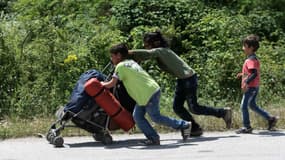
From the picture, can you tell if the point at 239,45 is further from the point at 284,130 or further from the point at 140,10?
the point at 284,130

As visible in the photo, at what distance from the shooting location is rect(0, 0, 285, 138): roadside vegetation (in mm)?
11750

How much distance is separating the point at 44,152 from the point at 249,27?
32.9 ft

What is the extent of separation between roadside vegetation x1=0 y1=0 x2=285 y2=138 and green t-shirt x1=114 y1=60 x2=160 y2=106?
4.82 feet

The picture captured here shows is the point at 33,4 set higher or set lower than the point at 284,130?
higher

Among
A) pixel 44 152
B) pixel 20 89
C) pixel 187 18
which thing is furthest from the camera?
pixel 187 18

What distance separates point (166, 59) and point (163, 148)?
131cm

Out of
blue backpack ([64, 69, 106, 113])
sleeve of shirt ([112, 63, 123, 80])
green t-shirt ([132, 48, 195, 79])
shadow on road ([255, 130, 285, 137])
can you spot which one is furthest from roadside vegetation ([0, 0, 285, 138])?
sleeve of shirt ([112, 63, 123, 80])

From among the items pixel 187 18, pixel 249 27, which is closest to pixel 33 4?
pixel 187 18

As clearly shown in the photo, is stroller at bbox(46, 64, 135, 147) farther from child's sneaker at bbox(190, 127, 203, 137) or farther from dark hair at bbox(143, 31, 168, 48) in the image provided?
child's sneaker at bbox(190, 127, 203, 137)

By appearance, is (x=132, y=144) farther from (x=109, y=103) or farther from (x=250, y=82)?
(x=250, y=82)

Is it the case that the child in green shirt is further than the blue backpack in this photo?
No

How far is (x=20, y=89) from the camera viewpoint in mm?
12086

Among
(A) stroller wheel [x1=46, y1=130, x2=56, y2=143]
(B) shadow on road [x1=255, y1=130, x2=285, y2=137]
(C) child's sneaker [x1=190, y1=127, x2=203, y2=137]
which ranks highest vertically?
(A) stroller wheel [x1=46, y1=130, x2=56, y2=143]

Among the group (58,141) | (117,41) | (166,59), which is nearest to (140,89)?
(166,59)
